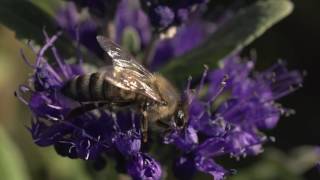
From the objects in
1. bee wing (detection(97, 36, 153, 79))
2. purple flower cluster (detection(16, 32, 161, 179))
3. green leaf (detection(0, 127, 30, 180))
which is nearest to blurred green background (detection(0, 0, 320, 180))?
green leaf (detection(0, 127, 30, 180))

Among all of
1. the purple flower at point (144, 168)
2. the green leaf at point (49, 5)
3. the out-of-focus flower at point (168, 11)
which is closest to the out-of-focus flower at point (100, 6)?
the out-of-focus flower at point (168, 11)

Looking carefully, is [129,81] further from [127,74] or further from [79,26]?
[79,26]

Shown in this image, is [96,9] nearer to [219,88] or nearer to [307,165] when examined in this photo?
[219,88]

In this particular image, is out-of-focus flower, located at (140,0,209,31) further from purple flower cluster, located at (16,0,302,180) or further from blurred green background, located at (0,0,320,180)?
blurred green background, located at (0,0,320,180)

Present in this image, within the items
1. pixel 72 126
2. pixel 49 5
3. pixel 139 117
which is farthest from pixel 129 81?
pixel 49 5

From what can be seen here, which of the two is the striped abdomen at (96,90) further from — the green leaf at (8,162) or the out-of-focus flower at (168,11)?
the green leaf at (8,162)

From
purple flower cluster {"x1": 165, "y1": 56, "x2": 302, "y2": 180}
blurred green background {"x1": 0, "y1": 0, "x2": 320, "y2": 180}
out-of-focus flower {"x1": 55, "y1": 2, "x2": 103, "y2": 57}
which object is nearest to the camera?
purple flower cluster {"x1": 165, "y1": 56, "x2": 302, "y2": 180}

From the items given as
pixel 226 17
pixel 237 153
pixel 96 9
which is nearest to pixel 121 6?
pixel 96 9

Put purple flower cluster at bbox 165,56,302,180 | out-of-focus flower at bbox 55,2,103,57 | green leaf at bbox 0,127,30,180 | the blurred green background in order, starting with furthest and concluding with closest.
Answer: the blurred green background
green leaf at bbox 0,127,30,180
out-of-focus flower at bbox 55,2,103,57
purple flower cluster at bbox 165,56,302,180
